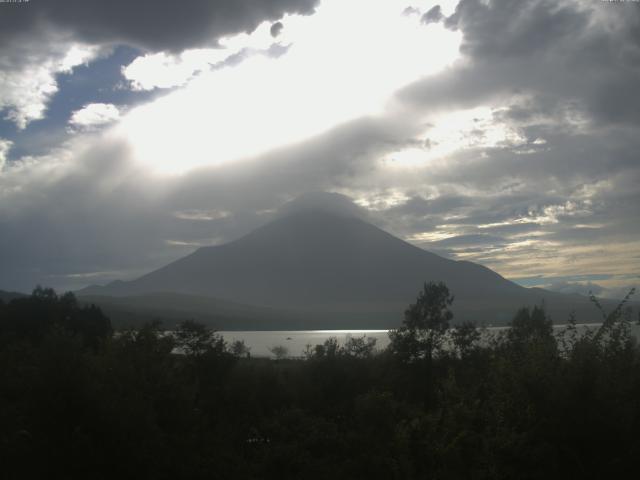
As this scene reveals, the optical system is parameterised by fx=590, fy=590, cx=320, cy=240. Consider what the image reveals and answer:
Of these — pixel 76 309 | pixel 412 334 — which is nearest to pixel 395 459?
pixel 412 334

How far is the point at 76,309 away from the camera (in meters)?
77.3

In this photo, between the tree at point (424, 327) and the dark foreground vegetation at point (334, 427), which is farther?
the tree at point (424, 327)

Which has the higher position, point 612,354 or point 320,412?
point 612,354

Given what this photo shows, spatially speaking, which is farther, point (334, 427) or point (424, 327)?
point (424, 327)

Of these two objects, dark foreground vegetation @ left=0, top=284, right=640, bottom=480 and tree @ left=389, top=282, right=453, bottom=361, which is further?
tree @ left=389, top=282, right=453, bottom=361

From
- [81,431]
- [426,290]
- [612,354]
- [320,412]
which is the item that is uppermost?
[426,290]

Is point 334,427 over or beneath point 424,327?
beneath

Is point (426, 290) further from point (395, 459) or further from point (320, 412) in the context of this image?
point (395, 459)

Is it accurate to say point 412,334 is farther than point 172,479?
Yes

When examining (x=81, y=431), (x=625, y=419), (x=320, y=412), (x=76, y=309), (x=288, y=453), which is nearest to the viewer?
(x=81, y=431)

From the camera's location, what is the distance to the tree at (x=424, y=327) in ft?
164

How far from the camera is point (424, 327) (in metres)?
51.6

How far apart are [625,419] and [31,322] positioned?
66912 millimetres

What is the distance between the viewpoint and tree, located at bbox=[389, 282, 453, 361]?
49938mm
